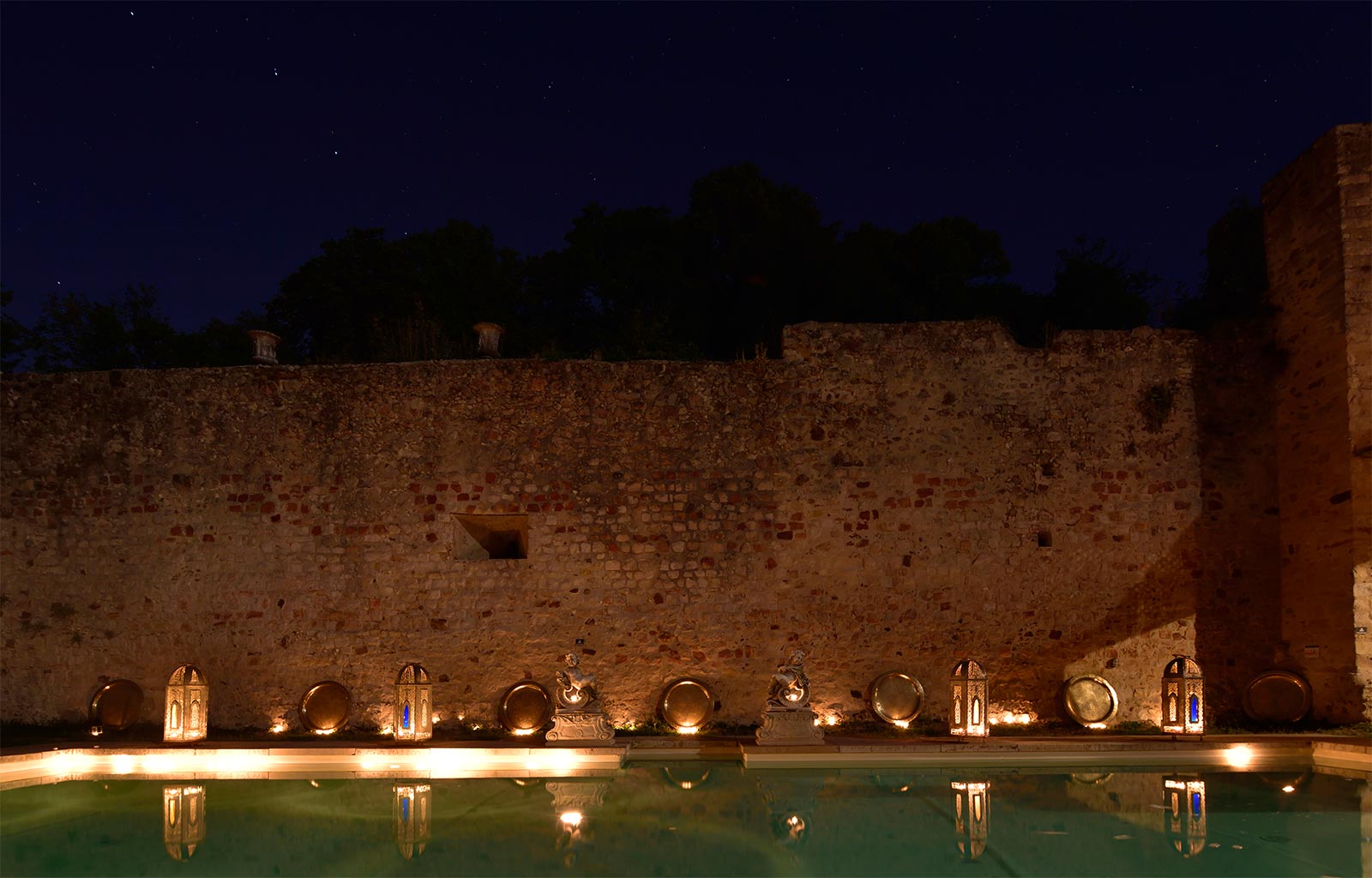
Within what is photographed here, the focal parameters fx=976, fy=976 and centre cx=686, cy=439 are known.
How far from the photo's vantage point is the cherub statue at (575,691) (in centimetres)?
823

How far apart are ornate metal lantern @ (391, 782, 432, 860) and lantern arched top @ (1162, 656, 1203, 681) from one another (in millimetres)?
5982

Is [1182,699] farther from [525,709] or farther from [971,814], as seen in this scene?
[525,709]

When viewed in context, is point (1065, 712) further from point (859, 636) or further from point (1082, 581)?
point (859, 636)

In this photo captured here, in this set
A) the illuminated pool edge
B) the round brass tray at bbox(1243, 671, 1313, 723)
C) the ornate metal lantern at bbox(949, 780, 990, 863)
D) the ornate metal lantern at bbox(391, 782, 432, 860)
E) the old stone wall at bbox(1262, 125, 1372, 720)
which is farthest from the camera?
the round brass tray at bbox(1243, 671, 1313, 723)

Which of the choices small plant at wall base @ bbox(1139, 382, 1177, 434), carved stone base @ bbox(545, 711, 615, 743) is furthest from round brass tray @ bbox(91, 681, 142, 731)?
small plant at wall base @ bbox(1139, 382, 1177, 434)

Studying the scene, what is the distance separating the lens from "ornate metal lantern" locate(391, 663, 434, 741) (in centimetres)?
821

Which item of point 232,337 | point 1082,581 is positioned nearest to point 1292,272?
point 1082,581

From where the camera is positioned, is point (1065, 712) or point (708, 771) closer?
point (708, 771)

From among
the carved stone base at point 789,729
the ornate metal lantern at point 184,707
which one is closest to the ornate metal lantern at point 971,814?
the carved stone base at point 789,729

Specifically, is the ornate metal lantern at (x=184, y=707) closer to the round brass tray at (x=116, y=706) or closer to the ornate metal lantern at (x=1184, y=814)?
the round brass tray at (x=116, y=706)

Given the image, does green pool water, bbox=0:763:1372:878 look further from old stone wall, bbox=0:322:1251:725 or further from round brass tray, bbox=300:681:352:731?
old stone wall, bbox=0:322:1251:725

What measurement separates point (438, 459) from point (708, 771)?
3.98 meters

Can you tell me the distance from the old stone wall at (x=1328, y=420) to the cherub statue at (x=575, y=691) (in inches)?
245

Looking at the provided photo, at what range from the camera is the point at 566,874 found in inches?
192
